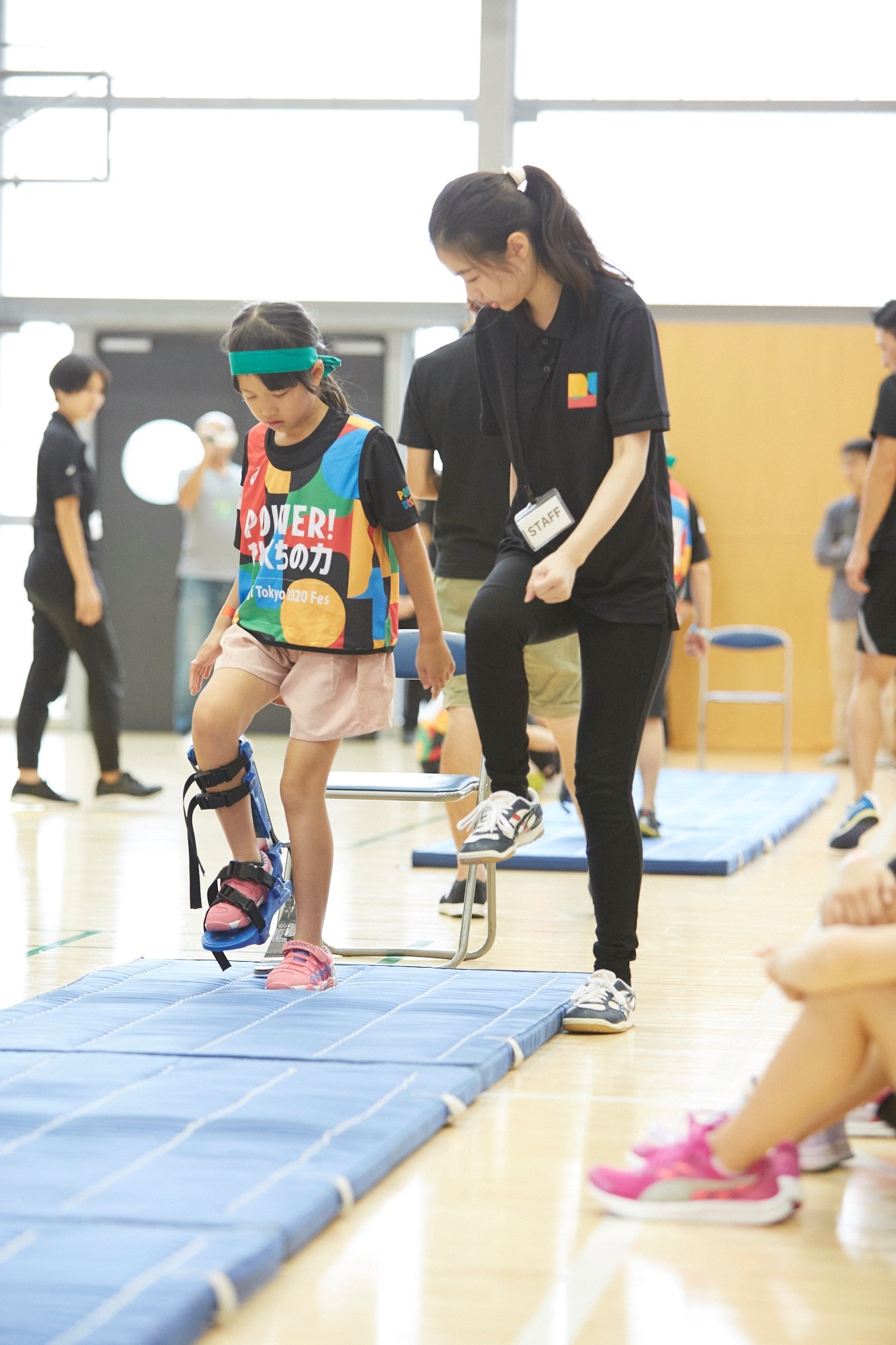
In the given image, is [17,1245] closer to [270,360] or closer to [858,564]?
[270,360]

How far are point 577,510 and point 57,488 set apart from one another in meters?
3.61

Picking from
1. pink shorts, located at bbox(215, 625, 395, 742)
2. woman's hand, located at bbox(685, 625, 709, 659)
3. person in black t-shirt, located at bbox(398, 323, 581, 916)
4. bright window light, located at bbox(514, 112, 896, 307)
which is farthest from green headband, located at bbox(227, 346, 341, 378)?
bright window light, located at bbox(514, 112, 896, 307)

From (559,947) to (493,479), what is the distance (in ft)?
3.61

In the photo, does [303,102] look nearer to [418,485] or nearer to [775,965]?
[418,485]

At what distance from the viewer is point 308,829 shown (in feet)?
9.84

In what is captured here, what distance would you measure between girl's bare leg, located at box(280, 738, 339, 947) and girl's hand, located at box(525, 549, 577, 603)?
64 cm

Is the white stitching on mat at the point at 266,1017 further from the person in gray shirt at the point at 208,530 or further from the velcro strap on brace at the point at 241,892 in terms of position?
the person in gray shirt at the point at 208,530

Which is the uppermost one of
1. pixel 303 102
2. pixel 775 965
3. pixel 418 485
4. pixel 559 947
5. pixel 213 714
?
pixel 303 102

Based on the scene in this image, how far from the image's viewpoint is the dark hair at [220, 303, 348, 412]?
291 cm

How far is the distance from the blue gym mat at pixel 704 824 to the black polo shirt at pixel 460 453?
1.12 m

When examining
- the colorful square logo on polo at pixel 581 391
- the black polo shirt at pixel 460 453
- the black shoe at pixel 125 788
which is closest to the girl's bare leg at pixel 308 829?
the colorful square logo on polo at pixel 581 391

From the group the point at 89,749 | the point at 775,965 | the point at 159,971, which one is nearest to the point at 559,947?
the point at 159,971

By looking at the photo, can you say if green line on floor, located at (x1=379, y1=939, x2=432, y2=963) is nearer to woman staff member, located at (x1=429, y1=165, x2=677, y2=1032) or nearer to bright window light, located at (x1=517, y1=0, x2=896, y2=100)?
woman staff member, located at (x1=429, y1=165, x2=677, y2=1032)

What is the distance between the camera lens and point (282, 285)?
979 cm
